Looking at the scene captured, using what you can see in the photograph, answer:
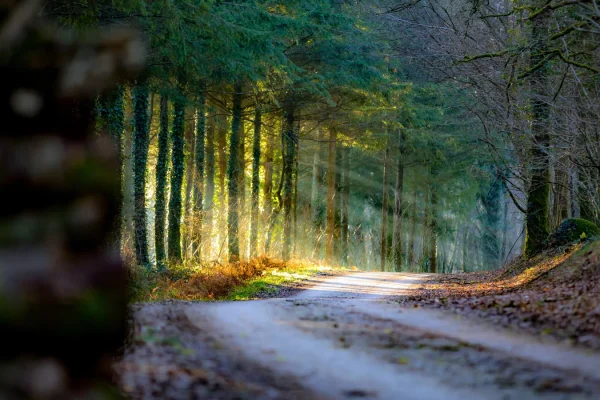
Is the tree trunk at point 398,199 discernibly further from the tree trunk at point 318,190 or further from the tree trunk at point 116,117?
the tree trunk at point 116,117

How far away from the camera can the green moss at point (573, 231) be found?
16.4 m

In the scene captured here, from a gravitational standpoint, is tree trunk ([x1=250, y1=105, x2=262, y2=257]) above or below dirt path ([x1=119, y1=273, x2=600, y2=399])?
above

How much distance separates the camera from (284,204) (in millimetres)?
31375

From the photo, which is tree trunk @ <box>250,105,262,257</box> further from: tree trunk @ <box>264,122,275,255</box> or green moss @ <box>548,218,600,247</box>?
green moss @ <box>548,218,600,247</box>

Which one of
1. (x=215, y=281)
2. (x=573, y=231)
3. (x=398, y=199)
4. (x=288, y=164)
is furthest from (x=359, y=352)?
(x=398, y=199)

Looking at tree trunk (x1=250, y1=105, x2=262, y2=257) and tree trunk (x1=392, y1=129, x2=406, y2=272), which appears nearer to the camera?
tree trunk (x1=250, y1=105, x2=262, y2=257)

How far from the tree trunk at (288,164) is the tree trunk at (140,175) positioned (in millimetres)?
9220

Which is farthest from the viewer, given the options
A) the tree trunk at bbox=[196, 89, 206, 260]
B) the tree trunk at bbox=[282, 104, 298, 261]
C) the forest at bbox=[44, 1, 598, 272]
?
the tree trunk at bbox=[282, 104, 298, 261]

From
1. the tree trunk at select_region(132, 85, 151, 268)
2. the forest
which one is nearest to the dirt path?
the forest

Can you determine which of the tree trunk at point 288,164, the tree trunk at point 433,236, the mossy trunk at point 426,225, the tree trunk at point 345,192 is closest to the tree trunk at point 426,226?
the mossy trunk at point 426,225

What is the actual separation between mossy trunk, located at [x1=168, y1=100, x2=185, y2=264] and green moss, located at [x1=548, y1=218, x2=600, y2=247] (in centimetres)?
1170

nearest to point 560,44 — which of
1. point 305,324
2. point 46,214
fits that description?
point 305,324

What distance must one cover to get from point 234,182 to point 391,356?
1890 cm

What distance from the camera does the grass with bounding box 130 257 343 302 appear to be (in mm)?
15183
